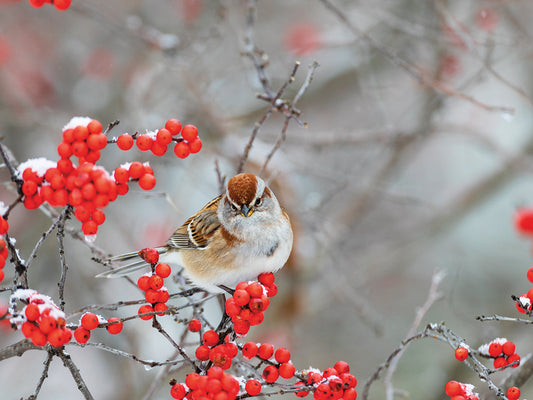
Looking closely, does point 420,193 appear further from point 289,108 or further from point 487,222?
point 289,108

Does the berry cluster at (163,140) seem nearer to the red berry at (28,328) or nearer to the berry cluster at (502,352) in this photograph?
the red berry at (28,328)

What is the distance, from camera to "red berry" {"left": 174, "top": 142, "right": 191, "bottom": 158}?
2146 millimetres

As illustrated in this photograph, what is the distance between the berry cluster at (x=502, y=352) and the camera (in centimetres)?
198

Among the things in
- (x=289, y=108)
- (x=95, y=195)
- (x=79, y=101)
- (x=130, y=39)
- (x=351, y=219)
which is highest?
(x=79, y=101)

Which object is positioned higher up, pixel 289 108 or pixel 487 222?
pixel 487 222

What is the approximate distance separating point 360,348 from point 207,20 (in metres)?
4.55

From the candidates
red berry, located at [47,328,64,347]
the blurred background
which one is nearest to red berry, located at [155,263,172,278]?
red berry, located at [47,328,64,347]

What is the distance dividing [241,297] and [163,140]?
25.1 inches

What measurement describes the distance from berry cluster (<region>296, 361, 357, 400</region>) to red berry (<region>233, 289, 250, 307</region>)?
0.37 metres

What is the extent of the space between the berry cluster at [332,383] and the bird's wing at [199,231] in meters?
1.43

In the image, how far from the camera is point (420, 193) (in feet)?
27.3

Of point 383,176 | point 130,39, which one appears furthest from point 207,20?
point 383,176

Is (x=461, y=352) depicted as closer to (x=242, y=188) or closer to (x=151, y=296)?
(x=151, y=296)

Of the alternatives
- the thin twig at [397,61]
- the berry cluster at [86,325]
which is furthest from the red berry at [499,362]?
the thin twig at [397,61]
